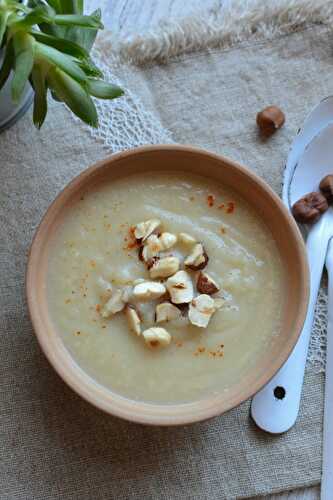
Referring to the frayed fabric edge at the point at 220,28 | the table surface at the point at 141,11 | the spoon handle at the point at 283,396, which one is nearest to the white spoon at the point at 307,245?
the spoon handle at the point at 283,396

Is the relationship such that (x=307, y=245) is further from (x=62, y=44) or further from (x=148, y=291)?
(x=62, y=44)

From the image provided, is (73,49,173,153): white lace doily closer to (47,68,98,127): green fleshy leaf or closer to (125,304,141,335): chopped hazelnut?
(47,68,98,127): green fleshy leaf

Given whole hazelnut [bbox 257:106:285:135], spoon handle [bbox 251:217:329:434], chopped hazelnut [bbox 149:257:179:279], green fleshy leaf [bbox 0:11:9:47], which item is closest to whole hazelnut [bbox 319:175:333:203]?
whole hazelnut [bbox 257:106:285:135]

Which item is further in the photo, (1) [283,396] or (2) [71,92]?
(1) [283,396]

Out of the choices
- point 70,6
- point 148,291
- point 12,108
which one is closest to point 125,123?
point 12,108

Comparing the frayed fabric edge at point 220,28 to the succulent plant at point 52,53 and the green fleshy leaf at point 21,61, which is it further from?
the green fleshy leaf at point 21,61
